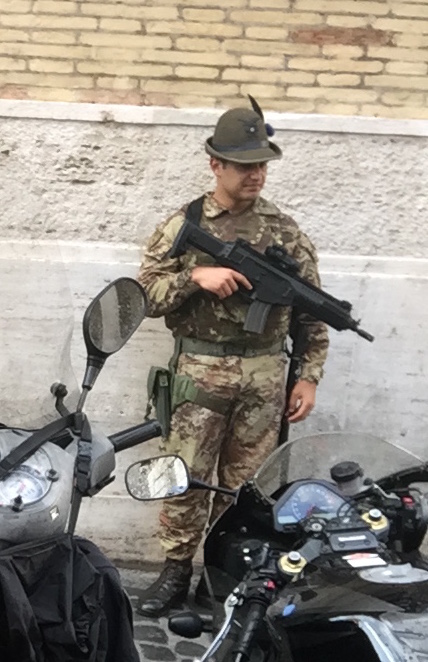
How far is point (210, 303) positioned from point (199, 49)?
1.36m

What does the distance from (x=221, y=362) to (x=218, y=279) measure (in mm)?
418

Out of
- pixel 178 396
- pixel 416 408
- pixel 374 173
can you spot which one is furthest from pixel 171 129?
pixel 416 408

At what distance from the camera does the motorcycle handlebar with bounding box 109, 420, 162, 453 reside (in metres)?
2.25

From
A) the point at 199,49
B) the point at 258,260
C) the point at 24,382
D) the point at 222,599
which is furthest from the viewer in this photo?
the point at 199,49

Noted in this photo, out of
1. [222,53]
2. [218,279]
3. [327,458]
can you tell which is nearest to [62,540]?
[327,458]

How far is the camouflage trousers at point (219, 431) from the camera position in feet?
13.8

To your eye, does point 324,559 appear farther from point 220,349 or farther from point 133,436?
point 220,349

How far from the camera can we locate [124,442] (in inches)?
89.4

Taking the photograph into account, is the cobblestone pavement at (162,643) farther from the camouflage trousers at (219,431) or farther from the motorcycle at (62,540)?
the motorcycle at (62,540)

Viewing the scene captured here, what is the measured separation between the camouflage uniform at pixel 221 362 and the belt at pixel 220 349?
0.01 m

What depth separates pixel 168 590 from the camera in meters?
4.30

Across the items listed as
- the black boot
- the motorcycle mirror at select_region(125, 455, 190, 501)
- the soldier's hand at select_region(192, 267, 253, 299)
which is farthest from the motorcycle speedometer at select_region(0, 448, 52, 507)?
the black boot

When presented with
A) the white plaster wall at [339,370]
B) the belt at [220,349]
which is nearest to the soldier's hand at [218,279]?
the belt at [220,349]

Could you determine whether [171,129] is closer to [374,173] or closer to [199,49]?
[199,49]
